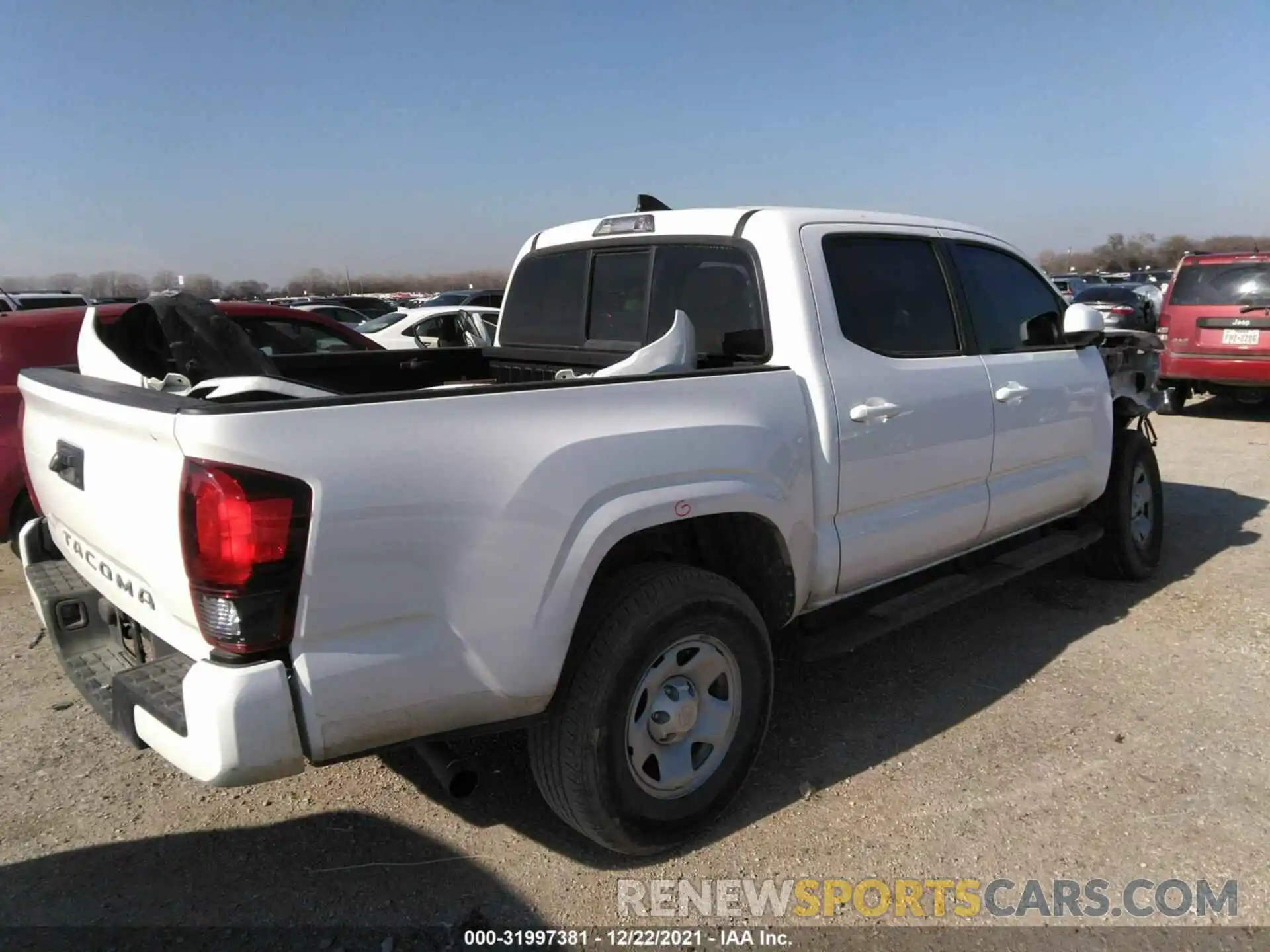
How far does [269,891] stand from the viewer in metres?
2.68

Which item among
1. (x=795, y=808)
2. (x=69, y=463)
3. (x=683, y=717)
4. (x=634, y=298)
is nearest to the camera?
(x=69, y=463)

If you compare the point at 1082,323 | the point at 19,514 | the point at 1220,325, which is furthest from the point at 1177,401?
the point at 19,514

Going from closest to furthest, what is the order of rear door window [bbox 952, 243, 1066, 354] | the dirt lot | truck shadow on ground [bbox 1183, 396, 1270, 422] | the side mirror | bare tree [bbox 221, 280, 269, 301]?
1. the dirt lot
2. rear door window [bbox 952, 243, 1066, 354]
3. the side mirror
4. truck shadow on ground [bbox 1183, 396, 1270, 422]
5. bare tree [bbox 221, 280, 269, 301]

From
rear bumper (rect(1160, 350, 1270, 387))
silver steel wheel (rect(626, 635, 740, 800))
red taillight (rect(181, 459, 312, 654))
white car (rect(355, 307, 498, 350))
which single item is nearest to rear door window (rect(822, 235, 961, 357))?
silver steel wheel (rect(626, 635, 740, 800))

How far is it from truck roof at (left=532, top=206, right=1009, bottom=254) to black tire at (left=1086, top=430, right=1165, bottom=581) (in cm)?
178

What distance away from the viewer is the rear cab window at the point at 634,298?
135 inches

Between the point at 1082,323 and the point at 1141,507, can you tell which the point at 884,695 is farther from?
the point at 1141,507

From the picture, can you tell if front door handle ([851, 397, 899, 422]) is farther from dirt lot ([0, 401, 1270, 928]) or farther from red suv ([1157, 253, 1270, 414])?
red suv ([1157, 253, 1270, 414])

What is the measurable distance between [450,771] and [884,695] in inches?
84.1

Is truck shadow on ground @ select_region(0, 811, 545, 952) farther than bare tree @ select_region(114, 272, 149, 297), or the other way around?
bare tree @ select_region(114, 272, 149, 297)

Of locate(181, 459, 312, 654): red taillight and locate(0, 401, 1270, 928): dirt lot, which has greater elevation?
locate(181, 459, 312, 654): red taillight

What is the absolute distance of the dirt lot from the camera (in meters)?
2.69

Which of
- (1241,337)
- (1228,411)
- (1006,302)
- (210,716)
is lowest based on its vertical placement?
(1228,411)

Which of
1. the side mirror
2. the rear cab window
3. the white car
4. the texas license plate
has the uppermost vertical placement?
the rear cab window
